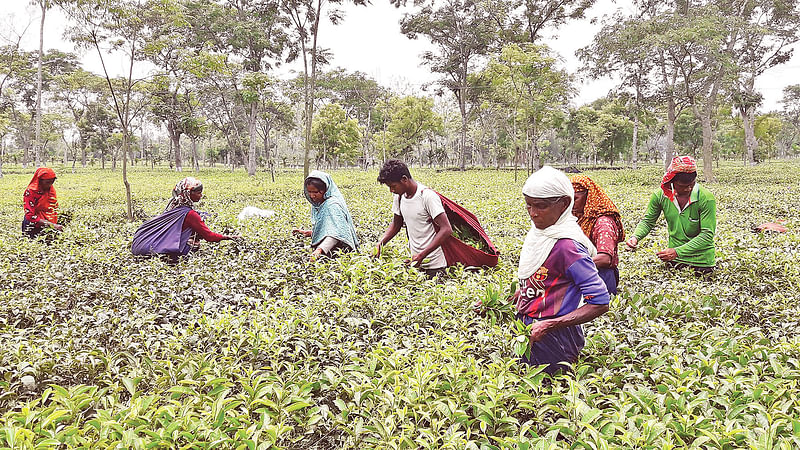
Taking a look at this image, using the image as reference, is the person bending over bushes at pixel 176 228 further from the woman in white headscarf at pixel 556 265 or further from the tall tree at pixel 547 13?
the tall tree at pixel 547 13

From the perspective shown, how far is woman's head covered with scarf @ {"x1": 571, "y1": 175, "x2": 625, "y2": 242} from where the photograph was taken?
11.1ft

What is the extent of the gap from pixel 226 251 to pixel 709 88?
2207 cm

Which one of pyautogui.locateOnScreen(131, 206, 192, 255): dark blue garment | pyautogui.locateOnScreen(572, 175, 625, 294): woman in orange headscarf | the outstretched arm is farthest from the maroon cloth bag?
pyautogui.locateOnScreen(131, 206, 192, 255): dark blue garment

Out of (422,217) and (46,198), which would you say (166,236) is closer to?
(46,198)

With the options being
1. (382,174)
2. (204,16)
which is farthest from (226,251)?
(204,16)

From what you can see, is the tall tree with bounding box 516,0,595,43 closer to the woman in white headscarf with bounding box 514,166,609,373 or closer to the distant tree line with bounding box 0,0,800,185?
the distant tree line with bounding box 0,0,800,185

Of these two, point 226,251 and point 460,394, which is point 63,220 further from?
point 460,394

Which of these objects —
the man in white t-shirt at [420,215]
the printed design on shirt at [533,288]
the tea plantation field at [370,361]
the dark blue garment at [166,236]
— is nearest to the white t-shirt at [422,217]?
the man in white t-shirt at [420,215]

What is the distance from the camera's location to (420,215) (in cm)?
423

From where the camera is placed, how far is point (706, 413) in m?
2.10

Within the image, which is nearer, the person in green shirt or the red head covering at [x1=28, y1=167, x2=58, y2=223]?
the person in green shirt

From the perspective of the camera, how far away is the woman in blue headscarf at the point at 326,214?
16.0ft

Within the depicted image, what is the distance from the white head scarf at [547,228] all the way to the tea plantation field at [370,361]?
606 millimetres

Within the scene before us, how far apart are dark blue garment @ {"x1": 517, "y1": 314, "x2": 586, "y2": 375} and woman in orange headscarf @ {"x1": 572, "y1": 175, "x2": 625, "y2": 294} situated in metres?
0.87
